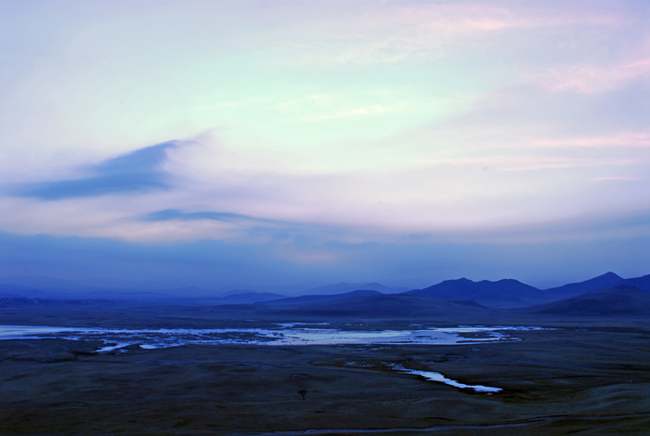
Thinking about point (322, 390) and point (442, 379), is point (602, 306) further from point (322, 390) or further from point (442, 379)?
point (322, 390)

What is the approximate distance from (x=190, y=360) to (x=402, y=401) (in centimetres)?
1731

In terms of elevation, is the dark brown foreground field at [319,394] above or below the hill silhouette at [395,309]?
above

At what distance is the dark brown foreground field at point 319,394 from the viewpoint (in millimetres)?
16734

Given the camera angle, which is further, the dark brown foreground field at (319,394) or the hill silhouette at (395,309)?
the hill silhouette at (395,309)

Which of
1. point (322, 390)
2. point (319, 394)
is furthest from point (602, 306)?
point (319, 394)

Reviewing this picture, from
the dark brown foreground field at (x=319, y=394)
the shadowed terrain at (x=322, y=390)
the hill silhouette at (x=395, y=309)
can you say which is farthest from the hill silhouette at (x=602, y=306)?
the dark brown foreground field at (x=319, y=394)

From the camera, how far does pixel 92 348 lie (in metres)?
39.8

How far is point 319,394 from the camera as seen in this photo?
71.9ft

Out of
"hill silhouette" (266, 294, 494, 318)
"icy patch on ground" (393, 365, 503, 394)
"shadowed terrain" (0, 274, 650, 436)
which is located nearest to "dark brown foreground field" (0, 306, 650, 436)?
"shadowed terrain" (0, 274, 650, 436)

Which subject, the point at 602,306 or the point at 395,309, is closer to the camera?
the point at 602,306

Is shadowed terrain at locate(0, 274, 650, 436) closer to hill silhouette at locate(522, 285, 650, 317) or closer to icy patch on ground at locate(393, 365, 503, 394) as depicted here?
icy patch on ground at locate(393, 365, 503, 394)

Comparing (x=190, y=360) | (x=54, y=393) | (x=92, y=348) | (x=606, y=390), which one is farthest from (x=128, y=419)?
(x=92, y=348)

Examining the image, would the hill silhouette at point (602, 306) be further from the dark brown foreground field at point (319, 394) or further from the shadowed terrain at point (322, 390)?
the dark brown foreground field at point (319, 394)

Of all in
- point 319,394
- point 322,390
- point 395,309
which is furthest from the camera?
point 395,309
